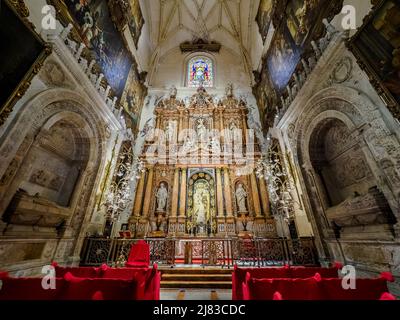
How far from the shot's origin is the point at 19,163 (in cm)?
432

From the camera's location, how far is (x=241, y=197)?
1074 centimetres

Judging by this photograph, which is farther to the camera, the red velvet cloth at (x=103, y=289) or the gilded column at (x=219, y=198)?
the gilded column at (x=219, y=198)

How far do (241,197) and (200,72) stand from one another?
1282 centimetres

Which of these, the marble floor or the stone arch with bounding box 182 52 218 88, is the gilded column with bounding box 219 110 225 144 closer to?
the stone arch with bounding box 182 52 218 88

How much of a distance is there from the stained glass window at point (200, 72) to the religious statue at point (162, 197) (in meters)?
10.2

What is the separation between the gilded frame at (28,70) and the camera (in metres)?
3.70

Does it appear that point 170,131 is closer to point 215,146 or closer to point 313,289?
point 215,146

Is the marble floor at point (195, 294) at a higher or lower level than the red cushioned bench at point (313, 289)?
lower

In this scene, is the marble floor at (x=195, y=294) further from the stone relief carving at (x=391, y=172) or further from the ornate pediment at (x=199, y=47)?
the ornate pediment at (x=199, y=47)

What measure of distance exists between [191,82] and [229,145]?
8.02m

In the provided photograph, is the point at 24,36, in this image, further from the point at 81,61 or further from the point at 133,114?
the point at 133,114

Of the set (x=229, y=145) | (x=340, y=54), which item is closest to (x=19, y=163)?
(x=340, y=54)

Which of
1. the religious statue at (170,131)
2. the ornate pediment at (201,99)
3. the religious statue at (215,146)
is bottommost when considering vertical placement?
the religious statue at (215,146)

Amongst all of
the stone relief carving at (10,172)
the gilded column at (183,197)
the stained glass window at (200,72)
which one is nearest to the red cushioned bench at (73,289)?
the stone relief carving at (10,172)
